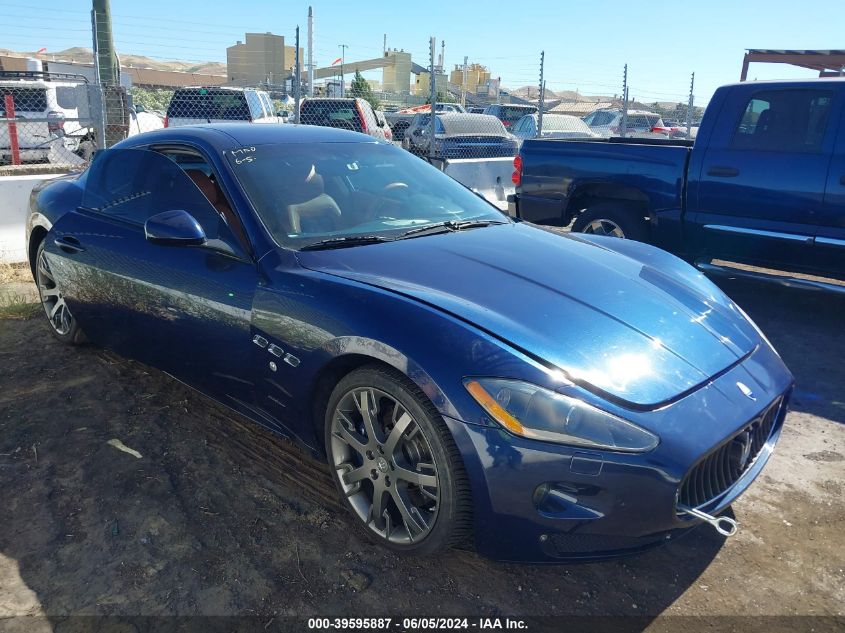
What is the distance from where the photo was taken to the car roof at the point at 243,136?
11.2 ft

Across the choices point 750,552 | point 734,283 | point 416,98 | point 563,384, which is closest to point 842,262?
point 734,283

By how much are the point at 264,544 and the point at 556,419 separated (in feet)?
4.28

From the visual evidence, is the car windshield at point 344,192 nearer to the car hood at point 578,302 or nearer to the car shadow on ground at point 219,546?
the car hood at point 578,302

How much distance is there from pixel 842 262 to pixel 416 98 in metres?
38.7

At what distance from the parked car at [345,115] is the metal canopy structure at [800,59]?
345 inches

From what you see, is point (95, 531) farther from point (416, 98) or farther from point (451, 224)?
point (416, 98)

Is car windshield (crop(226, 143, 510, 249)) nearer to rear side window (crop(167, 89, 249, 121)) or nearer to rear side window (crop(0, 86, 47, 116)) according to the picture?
rear side window (crop(167, 89, 249, 121))

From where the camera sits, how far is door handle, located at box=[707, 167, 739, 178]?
5623 mm

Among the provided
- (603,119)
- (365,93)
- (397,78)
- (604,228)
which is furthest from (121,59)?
(604,228)

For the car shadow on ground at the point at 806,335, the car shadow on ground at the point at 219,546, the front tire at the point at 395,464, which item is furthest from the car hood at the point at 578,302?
the car shadow on ground at the point at 806,335

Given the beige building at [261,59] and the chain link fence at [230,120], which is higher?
the beige building at [261,59]

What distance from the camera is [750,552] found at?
2.65m

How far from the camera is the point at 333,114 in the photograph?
1473 centimetres

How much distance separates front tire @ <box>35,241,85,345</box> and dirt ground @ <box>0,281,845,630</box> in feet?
2.48
